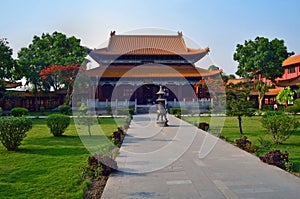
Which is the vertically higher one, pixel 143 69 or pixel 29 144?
pixel 143 69

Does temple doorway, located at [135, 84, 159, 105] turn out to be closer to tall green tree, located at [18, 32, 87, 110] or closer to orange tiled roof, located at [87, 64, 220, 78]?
orange tiled roof, located at [87, 64, 220, 78]

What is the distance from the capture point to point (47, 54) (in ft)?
129

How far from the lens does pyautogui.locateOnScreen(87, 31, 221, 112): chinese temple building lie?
34625 millimetres

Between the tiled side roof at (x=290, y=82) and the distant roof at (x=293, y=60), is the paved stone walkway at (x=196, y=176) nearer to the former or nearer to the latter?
the tiled side roof at (x=290, y=82)

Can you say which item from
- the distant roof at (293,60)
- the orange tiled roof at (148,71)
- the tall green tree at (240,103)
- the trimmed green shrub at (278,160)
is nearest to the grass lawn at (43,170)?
the trimmed green shrub at (278,160)

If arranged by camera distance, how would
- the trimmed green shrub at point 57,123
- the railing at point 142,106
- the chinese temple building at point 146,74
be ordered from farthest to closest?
the chinese temple building at point 146,74
the railing at point 142,106
the trimmed green shrub at point 57,123

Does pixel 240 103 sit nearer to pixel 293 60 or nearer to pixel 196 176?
pixel 196 176

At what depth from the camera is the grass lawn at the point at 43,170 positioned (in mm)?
5594

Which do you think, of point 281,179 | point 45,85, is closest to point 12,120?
point 281,179

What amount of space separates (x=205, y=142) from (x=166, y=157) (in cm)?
333

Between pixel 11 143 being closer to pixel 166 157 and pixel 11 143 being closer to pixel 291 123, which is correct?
pixel 166 157

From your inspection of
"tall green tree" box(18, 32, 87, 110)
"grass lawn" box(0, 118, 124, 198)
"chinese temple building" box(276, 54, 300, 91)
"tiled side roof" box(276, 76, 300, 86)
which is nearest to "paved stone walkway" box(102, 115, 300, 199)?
"grass lawn" box(0, 118, 124, 198)

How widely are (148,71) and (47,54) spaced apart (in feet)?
49.1

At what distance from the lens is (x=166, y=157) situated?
28.4 ft
